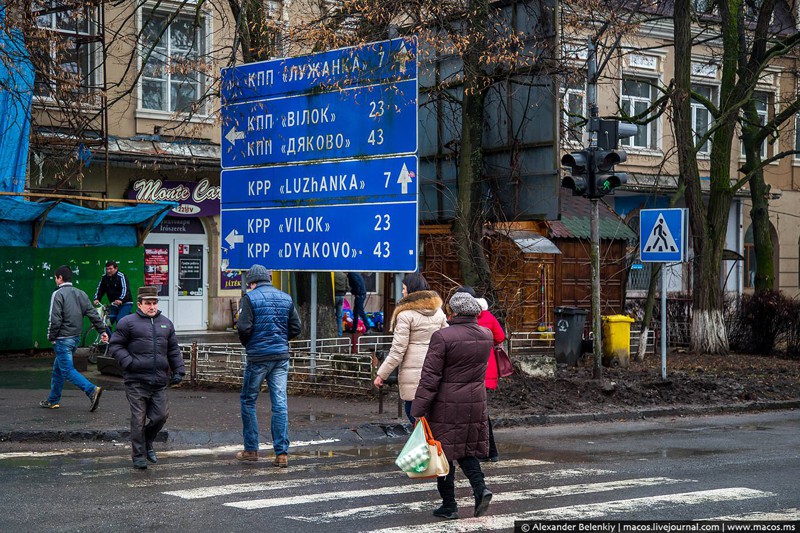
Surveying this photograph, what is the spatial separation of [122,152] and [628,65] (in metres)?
15.7

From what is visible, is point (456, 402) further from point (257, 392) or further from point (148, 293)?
point (148, 293)

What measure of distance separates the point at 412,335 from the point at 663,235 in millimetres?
8372

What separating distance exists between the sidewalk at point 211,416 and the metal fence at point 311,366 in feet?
1.02

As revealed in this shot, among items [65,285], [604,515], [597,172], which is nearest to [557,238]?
[597,172]

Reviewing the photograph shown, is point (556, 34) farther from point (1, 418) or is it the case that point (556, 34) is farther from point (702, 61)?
point (702, 61)

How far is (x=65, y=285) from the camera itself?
13523 mm

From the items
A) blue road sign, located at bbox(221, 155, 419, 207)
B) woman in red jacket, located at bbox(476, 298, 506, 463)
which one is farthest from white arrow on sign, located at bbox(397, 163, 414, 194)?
woman in red jacket, located at bbox(476, 298, 506, 463)

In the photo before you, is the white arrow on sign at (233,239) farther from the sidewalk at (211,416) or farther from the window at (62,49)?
the window at (62,49)

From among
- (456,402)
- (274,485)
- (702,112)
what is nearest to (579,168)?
(274,485)

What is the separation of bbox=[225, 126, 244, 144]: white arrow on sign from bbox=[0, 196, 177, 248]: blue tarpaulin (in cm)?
368

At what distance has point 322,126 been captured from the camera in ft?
51.3

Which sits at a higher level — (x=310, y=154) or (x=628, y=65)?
(x=628, y=65)

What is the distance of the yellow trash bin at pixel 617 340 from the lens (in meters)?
20.3

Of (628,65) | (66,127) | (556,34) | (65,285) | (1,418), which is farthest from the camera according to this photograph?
(628,65)
